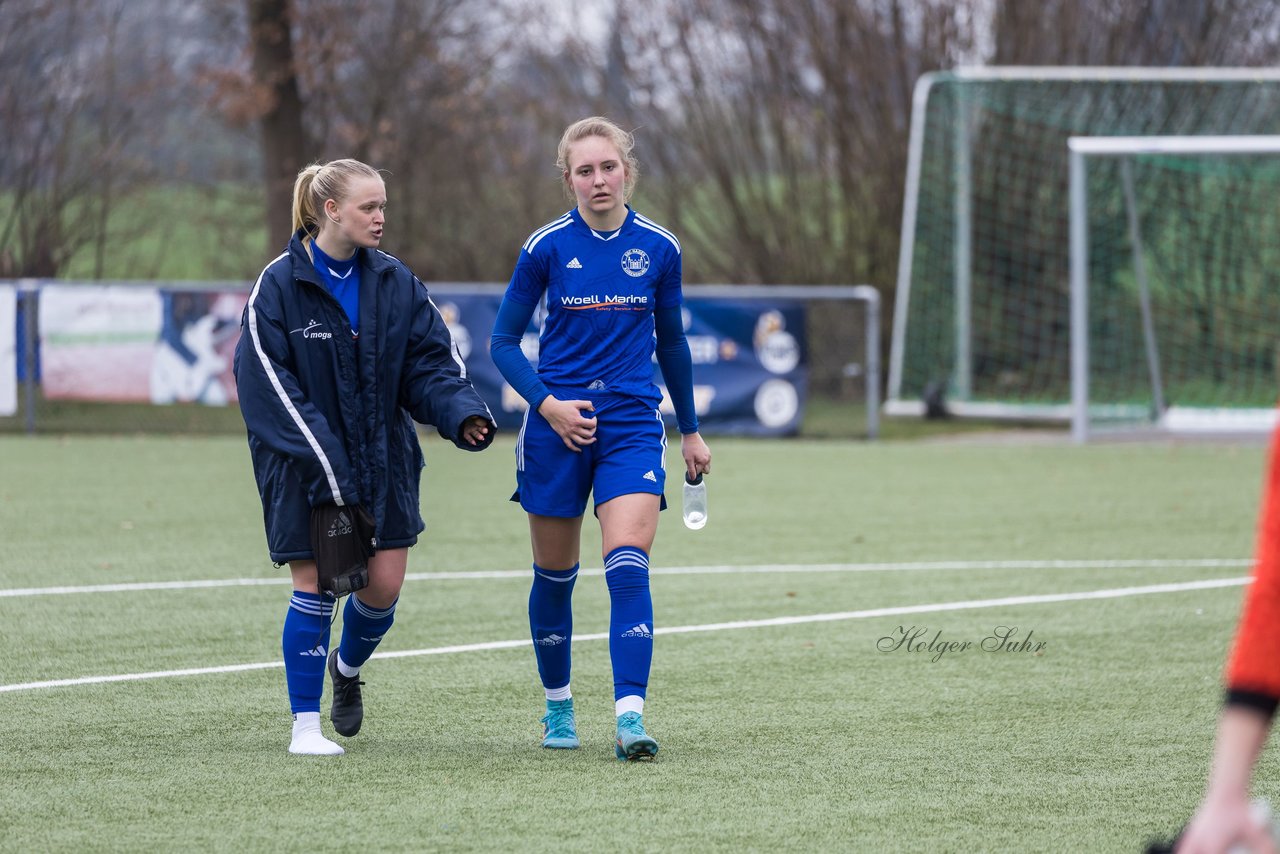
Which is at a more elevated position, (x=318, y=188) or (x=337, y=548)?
(x=318, y=188)

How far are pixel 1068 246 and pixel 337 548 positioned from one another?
18.6 m

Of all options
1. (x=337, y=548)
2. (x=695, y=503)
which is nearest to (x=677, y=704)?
(x=695, y=503)

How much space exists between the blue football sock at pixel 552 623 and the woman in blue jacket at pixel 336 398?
16.5 inches

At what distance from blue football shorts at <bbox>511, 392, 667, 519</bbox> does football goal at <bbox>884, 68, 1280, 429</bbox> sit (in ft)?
44.7

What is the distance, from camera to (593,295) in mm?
5004

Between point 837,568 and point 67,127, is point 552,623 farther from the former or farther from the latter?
point 67,127

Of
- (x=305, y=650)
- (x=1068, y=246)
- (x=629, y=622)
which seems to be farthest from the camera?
(x=1068, y=246)

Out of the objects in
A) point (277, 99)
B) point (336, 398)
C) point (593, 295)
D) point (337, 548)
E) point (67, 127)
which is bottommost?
point (337, 548)

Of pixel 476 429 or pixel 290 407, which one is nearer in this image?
pixel 290 407

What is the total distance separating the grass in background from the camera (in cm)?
419

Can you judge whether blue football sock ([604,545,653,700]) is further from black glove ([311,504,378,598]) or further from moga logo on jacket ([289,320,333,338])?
moga logo on jacket ([289,320,333,338])

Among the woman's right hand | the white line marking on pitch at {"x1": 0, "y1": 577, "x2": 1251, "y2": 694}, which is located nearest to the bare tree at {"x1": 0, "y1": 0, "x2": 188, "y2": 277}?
the white line marking on pitch at {"x1": 0, "y1": 577, "x2": 1251, "y2": 694}

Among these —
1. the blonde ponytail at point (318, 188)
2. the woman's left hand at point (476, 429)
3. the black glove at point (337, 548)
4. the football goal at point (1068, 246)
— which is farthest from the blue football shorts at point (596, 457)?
the football goal at point (1068, 246)

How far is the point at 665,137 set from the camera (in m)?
26.0
